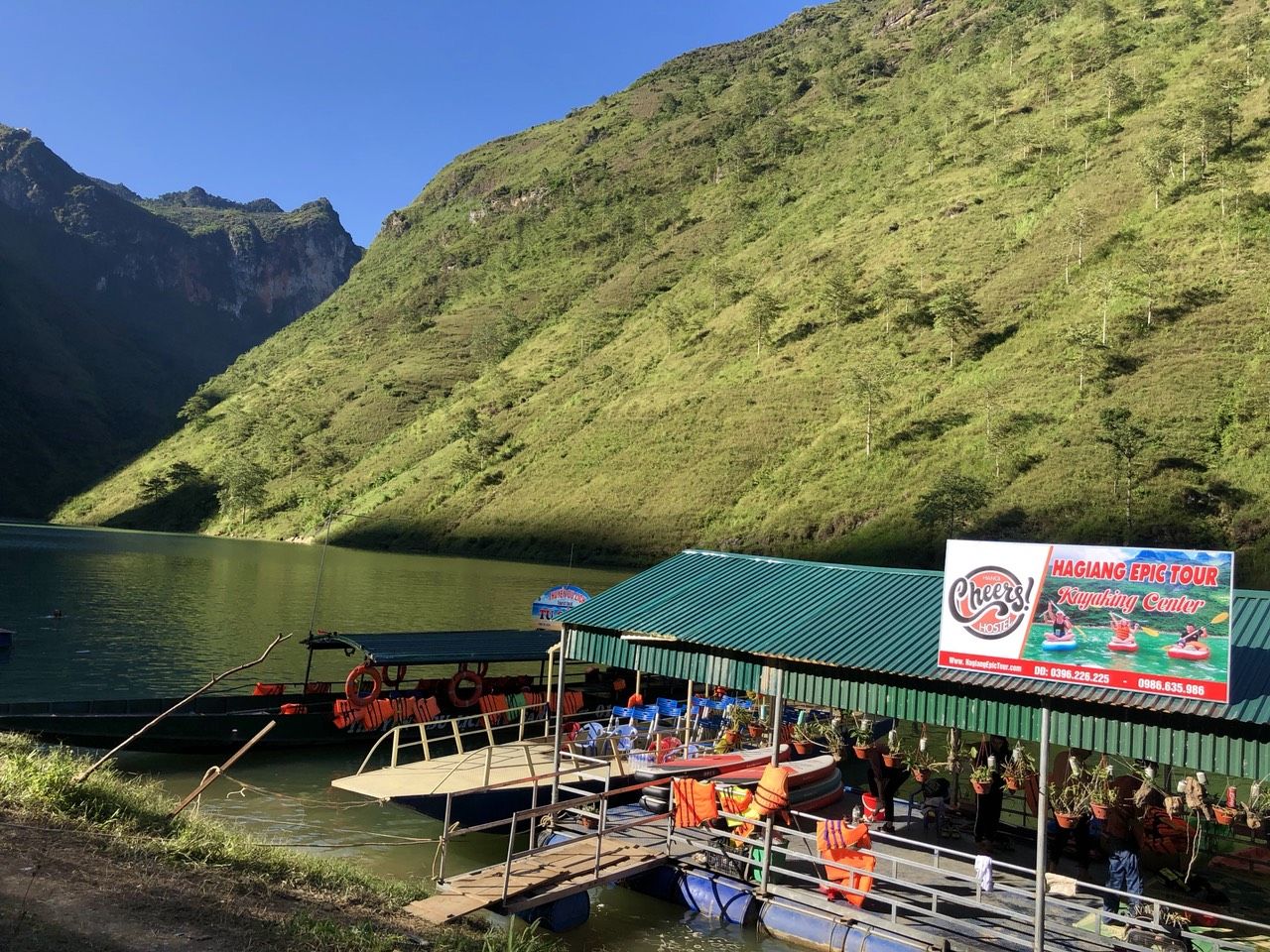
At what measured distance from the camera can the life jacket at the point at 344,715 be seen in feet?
73.9

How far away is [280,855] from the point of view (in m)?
11.7

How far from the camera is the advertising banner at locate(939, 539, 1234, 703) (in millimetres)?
9453

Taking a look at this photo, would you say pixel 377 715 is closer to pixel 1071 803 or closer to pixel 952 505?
pixel 1071 803

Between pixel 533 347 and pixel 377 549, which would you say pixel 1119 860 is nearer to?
pixel 377 549

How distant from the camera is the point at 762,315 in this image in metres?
104

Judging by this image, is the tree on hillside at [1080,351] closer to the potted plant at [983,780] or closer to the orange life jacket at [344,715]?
the potted plant at [983,780]

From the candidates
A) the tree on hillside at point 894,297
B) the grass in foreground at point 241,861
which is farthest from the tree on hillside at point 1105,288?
the grass in foreground at point 241,861

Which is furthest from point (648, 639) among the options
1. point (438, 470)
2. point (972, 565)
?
point (438, 470)

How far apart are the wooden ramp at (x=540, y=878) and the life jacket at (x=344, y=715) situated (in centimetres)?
1076

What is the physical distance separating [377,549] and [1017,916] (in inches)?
3806

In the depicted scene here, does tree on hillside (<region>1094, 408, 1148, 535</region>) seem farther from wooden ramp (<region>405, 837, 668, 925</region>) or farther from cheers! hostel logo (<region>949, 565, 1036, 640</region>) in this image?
wooden ramp (<region>405, 837, 668, 925</region>)

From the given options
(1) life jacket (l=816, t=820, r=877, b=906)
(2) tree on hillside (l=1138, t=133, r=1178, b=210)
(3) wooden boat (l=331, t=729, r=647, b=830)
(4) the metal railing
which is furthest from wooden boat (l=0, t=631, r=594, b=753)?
(2) tree on hillside (l=1138, t=133, r=1178, b=210)

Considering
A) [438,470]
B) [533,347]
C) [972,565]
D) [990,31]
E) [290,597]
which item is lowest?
[290,597]

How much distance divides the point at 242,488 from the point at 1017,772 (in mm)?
128266
